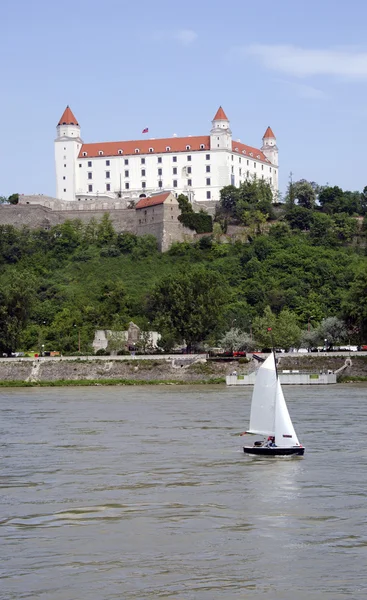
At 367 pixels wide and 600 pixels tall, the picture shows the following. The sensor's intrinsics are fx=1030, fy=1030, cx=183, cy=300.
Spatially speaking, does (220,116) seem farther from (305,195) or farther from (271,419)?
(271,419)

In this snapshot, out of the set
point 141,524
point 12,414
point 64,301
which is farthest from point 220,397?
point 64,301

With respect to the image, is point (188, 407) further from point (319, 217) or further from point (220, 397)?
point (319, 217)

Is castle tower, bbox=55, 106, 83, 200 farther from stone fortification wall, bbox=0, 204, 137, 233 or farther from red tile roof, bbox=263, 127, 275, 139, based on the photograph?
red tile roof, bbox=263, 127, 275, 139

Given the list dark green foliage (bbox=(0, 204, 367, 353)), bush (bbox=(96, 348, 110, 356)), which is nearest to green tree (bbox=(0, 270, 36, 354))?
dark green foliage (bbox=(0, 204, 367, 353))

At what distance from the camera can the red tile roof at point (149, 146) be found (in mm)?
128750

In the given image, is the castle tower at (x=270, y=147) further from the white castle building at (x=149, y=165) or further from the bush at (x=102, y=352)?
the bush at (x=102, y=352)

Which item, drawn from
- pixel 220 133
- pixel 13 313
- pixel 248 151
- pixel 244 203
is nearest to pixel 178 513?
pixel 13 313

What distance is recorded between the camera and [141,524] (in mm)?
21922

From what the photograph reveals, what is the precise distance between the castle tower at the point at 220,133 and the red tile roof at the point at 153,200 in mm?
12375

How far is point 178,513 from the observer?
23.0 m

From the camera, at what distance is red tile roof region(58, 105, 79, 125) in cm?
13225

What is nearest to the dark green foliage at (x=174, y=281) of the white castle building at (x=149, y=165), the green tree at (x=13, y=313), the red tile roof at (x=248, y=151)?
the green tree at (x=13, y=313)

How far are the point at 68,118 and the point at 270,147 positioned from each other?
27920mm

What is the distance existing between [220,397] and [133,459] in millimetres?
27298
